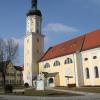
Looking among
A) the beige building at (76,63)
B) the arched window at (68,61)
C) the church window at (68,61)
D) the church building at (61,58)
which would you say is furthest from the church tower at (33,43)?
the arched window at (68,61)

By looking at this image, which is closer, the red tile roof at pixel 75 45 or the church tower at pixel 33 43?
the red tile roof at pixel 75 45

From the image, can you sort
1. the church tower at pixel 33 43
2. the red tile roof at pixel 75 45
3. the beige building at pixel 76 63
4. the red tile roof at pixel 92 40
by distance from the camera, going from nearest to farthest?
the beige building at pixel 76 63 < the red tile roof at pixel 92 40 < the red tile roof at pixel 75 45 < the church tower at pixel 33 43

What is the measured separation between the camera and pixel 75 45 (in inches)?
2255

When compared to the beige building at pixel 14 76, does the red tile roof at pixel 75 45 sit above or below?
above

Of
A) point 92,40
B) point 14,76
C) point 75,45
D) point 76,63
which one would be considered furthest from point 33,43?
point 14,76

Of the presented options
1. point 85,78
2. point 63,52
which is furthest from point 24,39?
point 85,78

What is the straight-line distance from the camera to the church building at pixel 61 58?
166ft

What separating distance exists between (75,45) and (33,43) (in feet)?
53.8

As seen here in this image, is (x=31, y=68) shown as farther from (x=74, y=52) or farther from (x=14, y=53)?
(x=74, y=52)

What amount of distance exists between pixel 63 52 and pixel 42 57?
11728 mm

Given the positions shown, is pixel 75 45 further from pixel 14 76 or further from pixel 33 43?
pixel 14 76

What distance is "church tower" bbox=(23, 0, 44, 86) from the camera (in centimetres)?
6861

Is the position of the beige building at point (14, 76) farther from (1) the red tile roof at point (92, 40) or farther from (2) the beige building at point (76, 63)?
(1) the red tile roof at point (92, 40)

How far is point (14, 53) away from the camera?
205ft
